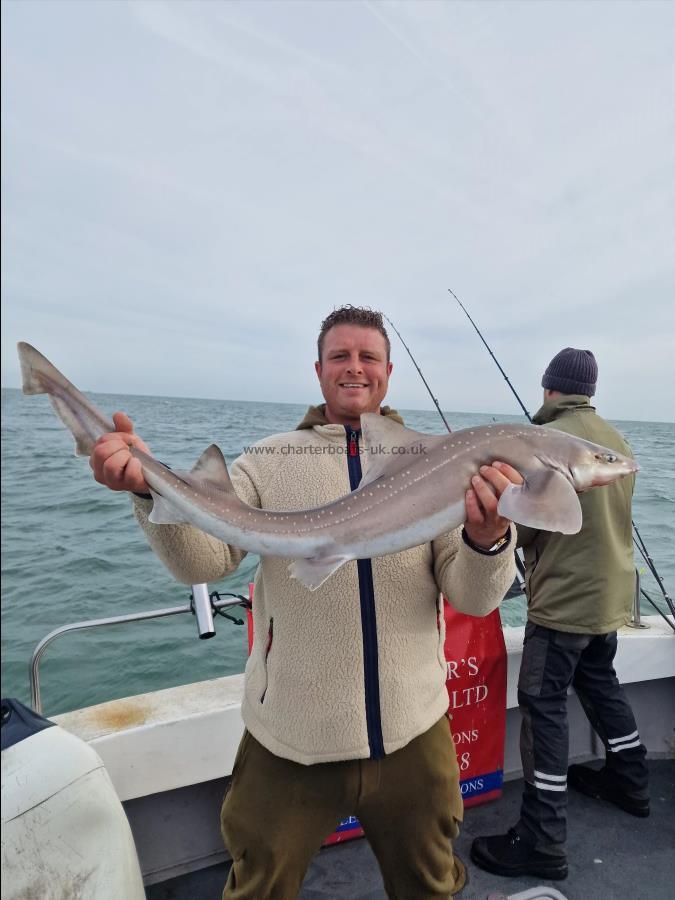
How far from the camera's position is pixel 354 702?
2092 mm

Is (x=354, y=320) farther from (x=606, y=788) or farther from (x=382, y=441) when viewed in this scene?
(x=606, y=788)

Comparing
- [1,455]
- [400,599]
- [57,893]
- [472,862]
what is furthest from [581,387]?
[57,893]

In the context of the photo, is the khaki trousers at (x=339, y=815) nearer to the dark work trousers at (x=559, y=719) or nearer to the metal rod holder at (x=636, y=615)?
the dark work trousers at (x=559, y=719)

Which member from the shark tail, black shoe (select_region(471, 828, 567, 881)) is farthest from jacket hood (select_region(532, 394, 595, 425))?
the shark tail

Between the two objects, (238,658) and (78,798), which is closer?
(78,798)

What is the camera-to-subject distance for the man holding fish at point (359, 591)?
1.95 m

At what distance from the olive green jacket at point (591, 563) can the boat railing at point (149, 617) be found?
6.43 ft

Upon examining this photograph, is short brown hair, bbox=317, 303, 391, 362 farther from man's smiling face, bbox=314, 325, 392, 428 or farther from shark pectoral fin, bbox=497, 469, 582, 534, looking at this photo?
shark pectoral fin, bbox=497, 469, 582, 534

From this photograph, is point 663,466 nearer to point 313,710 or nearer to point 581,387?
point 581,387

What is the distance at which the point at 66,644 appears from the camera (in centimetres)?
846

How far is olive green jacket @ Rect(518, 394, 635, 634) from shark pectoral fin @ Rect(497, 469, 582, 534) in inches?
65.7

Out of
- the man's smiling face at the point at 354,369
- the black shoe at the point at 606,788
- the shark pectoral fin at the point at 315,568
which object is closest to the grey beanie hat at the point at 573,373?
the man's smiling face at the point at 354,369

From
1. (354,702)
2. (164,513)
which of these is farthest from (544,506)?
(164,513)

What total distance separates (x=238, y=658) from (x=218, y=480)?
7553mm
